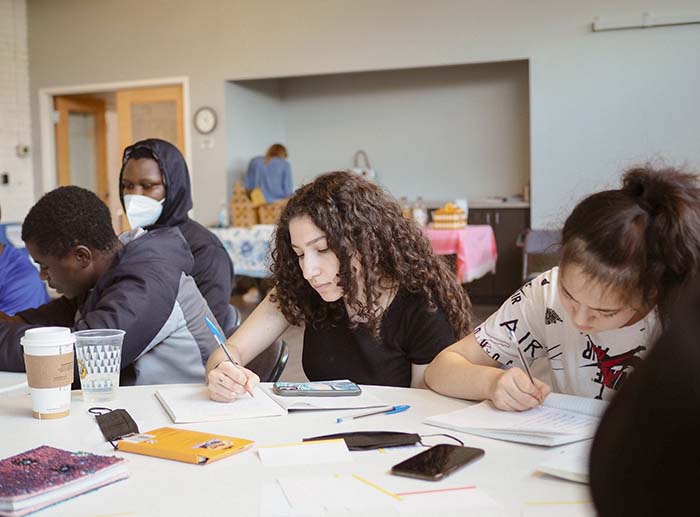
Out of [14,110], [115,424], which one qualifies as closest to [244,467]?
[115,424]

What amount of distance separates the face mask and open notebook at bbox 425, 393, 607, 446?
1.91 metres

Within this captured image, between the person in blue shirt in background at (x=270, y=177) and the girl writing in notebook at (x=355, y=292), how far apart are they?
6307mm

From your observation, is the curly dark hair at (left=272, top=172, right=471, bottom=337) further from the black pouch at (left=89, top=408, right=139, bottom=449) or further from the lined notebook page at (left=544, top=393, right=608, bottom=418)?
the black pouch at (left=89, top=408, right=139, bottom=449)

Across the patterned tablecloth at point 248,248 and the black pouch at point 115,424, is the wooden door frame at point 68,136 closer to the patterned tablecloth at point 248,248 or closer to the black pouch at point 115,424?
the patterned tablecloth at point 248,248

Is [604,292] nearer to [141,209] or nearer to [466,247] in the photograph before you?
[141,209]

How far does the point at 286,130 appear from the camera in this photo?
32.1 feet

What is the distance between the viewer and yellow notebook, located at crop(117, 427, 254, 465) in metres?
1.31

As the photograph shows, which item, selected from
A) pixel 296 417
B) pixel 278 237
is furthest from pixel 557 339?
pixel 278 237

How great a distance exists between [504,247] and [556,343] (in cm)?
626

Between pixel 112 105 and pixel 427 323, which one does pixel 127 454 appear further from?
pixel 112 105

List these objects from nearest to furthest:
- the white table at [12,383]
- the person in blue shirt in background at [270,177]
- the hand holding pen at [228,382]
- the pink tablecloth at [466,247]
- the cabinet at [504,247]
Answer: the hand holding pen at [228,382], the white table at [12,383], the pink tablecloth at [466,247], the cabinet at [504,247], the person in blue shirt in background at [270,177]

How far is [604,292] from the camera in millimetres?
1362

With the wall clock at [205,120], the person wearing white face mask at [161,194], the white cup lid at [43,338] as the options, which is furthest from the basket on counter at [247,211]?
the white cup lid at [43,338]

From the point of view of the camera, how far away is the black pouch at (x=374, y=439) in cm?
134
